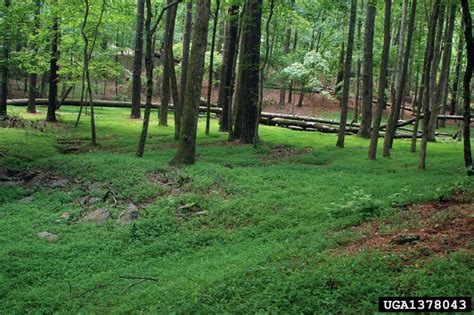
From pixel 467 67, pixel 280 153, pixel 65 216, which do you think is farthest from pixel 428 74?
pixel 65 216

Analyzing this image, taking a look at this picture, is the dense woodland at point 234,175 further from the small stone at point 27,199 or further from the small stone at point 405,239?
the small stone at point 27,199

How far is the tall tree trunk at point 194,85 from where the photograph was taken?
1106 centimetres

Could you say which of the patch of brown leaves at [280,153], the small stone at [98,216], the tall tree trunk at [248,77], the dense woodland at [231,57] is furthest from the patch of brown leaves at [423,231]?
the tall tree trunk at [248,77]

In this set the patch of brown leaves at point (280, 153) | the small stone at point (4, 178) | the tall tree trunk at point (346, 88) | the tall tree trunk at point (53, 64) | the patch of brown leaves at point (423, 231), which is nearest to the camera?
the patch of brown leaves at point (423, 231)

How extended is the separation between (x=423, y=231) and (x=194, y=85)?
695cm

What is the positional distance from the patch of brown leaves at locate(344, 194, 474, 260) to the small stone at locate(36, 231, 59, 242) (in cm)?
514

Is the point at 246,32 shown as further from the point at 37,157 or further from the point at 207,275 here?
the point at 207,275

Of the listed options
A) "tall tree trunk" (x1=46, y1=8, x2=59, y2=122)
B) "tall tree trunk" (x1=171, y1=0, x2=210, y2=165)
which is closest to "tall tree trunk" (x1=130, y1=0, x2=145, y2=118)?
"tall tree trunk" (x1=46, y1=8, x2=59, y2=122)

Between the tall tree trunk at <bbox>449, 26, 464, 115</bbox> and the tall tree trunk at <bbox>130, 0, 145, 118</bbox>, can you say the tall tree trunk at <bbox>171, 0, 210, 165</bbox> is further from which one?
the tall tree trunk at <bbox>449, 26, 464, 115</bbox>

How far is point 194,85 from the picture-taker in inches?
→ 448

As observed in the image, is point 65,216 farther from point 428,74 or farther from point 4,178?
point 428,74

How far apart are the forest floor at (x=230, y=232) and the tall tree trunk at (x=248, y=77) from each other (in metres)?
2.76

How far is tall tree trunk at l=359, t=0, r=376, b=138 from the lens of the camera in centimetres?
1692

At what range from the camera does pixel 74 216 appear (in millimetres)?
9117
